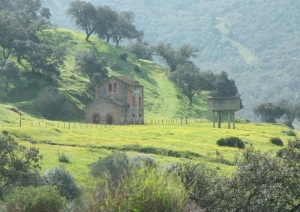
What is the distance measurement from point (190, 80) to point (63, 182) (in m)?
111

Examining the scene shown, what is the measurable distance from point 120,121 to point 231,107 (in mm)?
18504

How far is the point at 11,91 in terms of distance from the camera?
357 ft

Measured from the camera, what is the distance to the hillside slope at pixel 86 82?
111 meters

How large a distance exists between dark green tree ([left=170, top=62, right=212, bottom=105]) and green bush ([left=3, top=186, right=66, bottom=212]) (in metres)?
115

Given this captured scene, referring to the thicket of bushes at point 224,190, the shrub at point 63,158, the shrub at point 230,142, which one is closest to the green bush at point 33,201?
the thicket of bushes at point 224,190

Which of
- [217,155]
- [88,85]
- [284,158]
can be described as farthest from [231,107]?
[284,158]

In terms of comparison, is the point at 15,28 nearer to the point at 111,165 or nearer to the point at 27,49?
the point at 27,49

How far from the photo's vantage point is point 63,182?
121 ft

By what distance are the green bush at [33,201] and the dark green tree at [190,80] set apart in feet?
377

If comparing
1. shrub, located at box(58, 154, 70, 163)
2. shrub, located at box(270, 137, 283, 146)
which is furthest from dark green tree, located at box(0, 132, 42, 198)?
shrub, located at box(270, 137, 283, 146)

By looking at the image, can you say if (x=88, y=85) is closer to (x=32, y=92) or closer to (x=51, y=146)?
(x=32, y=92)

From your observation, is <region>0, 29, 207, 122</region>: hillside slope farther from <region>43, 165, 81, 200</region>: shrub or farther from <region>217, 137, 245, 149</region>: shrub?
<region>43, 165, 81, 200</region>: shrub

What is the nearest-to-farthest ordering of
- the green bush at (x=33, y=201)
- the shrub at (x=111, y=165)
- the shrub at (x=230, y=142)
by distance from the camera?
1. the green bush at (x=33, y=201)
2. the shrub at (x=111, y=165)
3. the shrub at (x=230, y=142)

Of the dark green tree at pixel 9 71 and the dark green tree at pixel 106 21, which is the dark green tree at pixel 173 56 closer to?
the dark green tree at pixel 106 21
